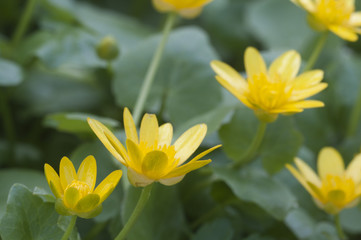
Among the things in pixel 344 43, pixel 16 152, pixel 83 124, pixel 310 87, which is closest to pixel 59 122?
pixel 83 124

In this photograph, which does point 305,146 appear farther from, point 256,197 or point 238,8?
point 238,8

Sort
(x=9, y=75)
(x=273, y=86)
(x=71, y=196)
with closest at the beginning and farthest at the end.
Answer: (x=71, y=196) → (x=273, y=86) → (x=9, y=75)

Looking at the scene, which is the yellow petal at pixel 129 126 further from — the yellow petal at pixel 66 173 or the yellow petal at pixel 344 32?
the yellow petal at pixel 344 32

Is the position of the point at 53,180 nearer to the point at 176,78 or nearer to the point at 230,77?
the point at 230,77

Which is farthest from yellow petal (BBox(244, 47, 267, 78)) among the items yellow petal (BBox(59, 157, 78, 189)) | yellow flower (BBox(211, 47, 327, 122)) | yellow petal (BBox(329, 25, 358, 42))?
yellow petal (BBox(59, 157, 78, 189))

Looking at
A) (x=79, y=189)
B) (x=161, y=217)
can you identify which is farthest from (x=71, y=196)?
(x=161, y=217)
